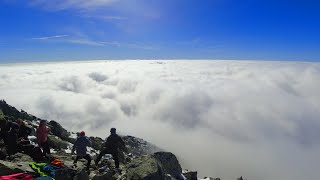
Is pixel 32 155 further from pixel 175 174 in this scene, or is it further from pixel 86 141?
pixel 175 174

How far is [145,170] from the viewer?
14922 millimetres

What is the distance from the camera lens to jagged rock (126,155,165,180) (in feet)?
48.3

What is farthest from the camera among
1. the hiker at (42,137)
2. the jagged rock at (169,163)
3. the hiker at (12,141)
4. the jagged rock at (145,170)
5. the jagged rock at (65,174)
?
the jagged rock at (169,163)

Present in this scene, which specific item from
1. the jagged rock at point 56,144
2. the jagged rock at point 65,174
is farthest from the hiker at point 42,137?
the jagged rock at point 56,144

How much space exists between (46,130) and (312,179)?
146 meters

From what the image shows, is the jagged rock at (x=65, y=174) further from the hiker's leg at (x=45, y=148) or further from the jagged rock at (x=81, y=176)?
the hiker's leg at (x=45, y=148)

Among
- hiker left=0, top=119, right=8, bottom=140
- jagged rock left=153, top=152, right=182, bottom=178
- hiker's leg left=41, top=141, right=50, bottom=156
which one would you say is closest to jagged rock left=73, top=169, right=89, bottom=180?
hiker's leg left=41, top=141, right=50, bottom=156

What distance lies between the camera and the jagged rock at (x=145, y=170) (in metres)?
14.7

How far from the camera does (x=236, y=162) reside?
504 feet

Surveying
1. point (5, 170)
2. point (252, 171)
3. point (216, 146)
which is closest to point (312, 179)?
point (252, 171)

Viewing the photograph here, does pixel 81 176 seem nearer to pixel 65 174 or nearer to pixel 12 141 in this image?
pixel 65 174

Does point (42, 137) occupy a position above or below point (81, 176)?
above

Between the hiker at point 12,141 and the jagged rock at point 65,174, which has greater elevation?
the hiker at point 12,141

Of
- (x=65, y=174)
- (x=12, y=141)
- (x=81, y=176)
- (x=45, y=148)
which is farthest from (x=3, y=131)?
(x=81, y=176)
